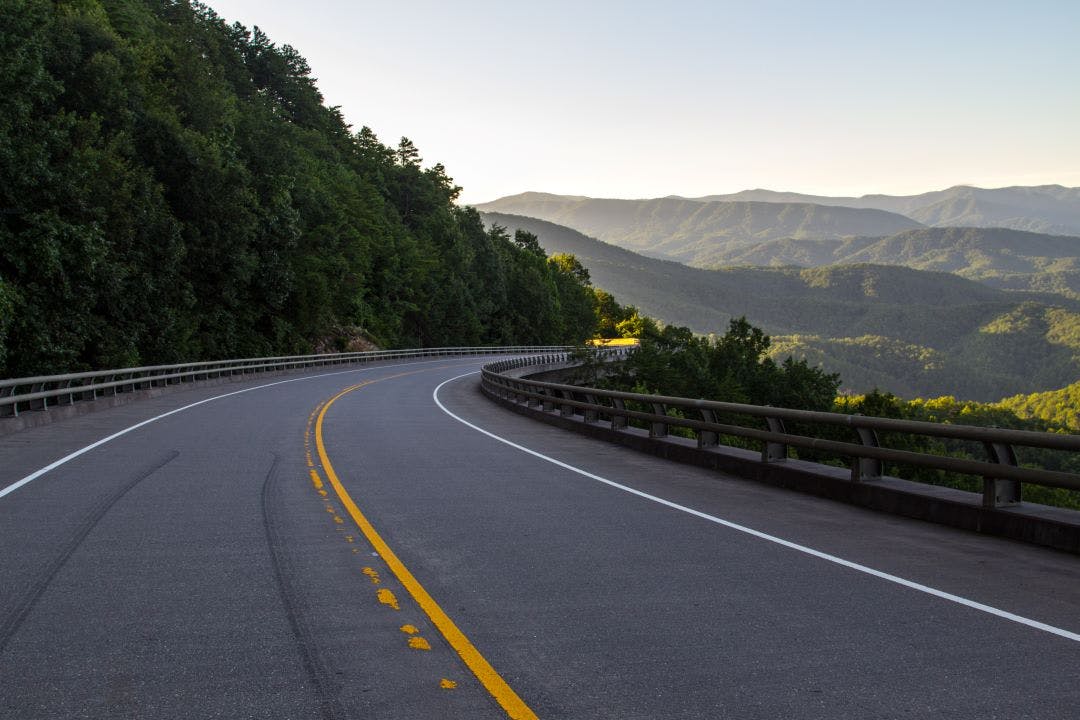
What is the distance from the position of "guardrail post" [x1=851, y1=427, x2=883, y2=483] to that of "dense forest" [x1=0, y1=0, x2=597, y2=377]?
99.5 ft

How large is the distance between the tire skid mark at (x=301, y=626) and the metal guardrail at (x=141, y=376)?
1225cm

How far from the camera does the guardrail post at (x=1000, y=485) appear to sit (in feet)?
30.2

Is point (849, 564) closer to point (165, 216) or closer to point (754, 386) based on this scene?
point (165, 216)

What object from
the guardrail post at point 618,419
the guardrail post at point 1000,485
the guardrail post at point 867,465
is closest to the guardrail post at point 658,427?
the guardrail post at point 618,419

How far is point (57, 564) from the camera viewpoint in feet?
24.5

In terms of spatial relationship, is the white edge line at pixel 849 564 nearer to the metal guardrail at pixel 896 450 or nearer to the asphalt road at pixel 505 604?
the asphalt road at pixel 505 604

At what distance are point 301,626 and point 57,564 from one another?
282cm

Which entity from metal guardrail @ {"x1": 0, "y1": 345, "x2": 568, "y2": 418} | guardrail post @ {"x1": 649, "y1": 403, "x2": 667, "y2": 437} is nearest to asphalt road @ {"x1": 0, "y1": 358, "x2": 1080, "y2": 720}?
guardrail post @ {"x1": 649, "y1": 403, "x2": 667, "y2": 437}

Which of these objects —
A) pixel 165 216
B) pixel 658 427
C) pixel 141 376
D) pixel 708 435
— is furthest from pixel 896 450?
pixel 165 216

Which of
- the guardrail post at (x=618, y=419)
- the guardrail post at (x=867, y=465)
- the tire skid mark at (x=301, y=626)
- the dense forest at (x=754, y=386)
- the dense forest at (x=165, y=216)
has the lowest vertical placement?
the dense forest at (x=754, y=386)

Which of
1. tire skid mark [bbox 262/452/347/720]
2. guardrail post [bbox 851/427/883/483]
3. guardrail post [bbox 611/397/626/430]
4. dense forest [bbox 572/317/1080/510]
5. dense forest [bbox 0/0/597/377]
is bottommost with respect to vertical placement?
dense forest [bbox 572/317/1080/510]

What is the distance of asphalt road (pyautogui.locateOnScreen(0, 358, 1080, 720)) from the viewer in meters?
4.70

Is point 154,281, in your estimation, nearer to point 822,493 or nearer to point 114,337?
point 114,337

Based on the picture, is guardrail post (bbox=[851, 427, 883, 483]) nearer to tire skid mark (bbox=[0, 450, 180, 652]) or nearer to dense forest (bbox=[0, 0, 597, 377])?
tire skid mark (bbox=[0, 450, 180, 652])
